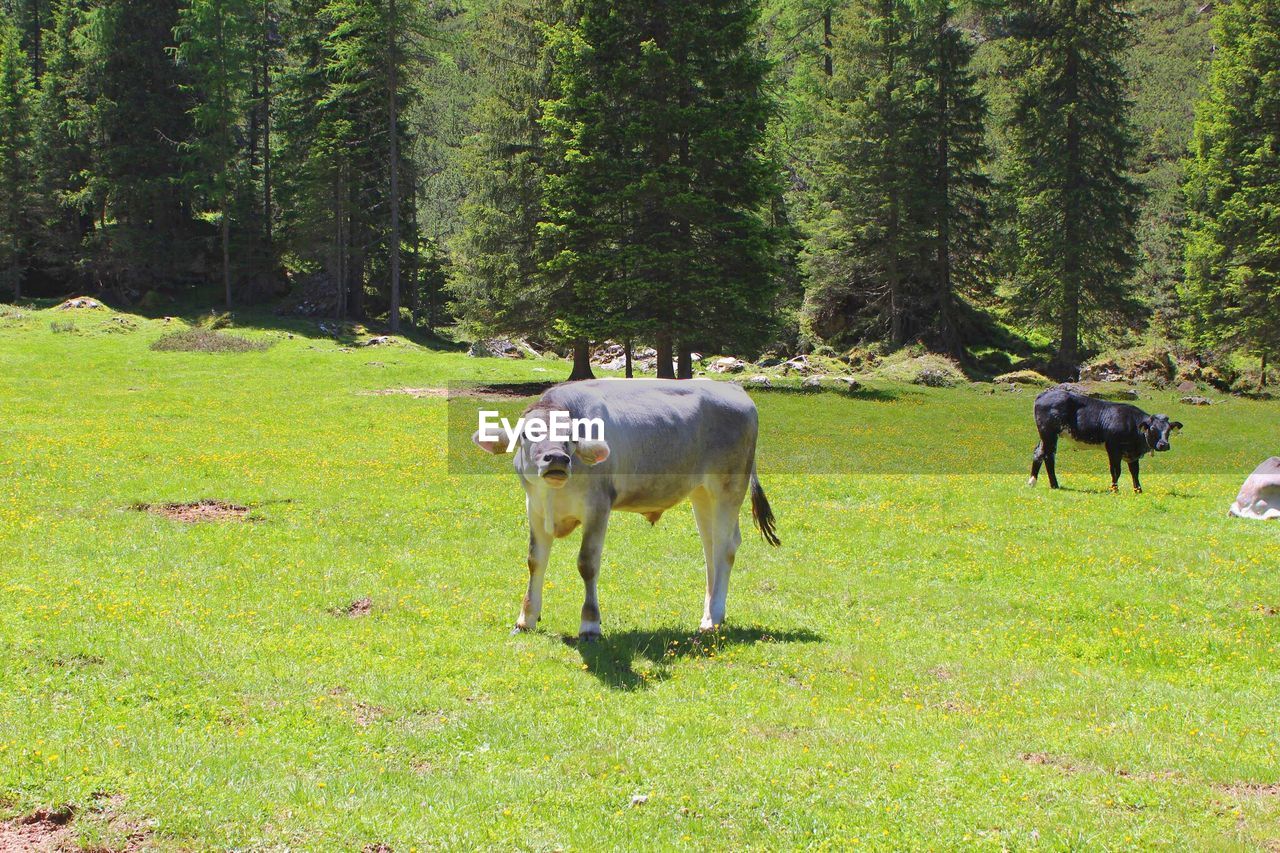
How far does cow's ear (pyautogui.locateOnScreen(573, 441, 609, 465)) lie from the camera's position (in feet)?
32.4

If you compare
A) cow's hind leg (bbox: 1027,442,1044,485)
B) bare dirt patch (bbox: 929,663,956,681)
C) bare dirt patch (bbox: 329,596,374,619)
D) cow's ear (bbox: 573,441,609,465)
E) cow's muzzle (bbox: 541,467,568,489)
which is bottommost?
bare dirt patch (bbox: 929,663,956,681)

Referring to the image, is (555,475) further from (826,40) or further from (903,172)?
(826,40)

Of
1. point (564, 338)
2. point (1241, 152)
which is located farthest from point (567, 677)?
point (1241, 152)

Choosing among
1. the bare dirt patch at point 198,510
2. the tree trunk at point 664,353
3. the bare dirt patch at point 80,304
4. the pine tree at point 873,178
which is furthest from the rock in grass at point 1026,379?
the bare dirt patch at point 80,304

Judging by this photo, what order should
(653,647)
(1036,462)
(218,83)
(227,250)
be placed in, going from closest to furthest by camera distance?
(653,647) → (1036,462) → (218,83) → (227,250)

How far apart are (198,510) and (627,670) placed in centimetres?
1033

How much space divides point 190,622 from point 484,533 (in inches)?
242

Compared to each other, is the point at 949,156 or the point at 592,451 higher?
the point at 949,156

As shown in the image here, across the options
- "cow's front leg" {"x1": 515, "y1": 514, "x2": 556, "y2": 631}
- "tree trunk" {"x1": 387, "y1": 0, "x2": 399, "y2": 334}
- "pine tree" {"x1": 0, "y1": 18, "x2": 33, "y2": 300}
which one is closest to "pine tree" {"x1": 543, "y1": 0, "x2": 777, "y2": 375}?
"tree trunk" {"x1": 387, "y1": 0, "x2": 399, "y2": 334}

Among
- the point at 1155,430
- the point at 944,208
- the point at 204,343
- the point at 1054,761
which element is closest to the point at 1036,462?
the point at 1155,430

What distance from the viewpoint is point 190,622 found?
1062cm

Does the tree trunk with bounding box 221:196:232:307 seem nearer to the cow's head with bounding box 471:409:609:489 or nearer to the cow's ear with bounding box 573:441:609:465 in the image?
the cow's head with bounding box 471:409:609:489

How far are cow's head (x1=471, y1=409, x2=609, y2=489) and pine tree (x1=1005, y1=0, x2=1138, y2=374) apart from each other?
4697cm

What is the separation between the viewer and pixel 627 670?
9.85 metres
